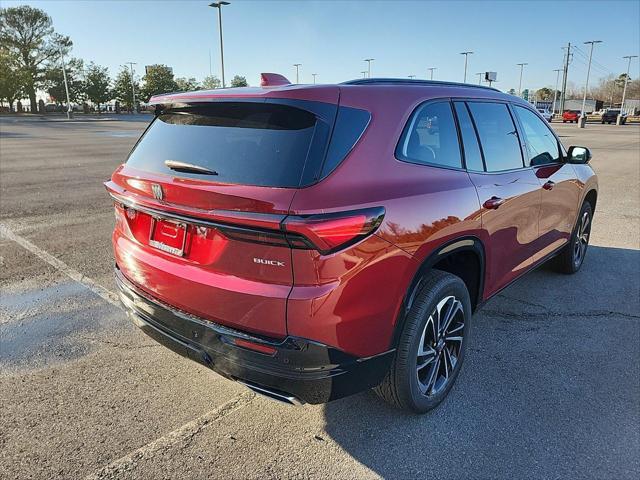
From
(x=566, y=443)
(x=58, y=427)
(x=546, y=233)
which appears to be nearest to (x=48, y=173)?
(x=58, y=427)

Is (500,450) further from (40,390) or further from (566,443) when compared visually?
(40,390)

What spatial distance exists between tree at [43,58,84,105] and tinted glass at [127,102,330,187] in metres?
Answer: 84.6

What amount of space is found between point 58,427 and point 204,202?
160 centimetres

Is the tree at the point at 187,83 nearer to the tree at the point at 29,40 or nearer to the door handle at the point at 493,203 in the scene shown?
the tree at the point at 29,40

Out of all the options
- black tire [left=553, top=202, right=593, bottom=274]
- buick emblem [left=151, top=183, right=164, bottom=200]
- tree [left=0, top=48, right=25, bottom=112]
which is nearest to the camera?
buick emblem [left=151, top=183, right=164, bottom=200]

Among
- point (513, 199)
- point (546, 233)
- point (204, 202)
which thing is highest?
point (204, 202)

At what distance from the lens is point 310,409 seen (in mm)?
2902

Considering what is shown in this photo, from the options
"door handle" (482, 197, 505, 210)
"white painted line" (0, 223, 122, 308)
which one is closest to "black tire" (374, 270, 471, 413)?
"door handle" (482, 197, 505, 210)

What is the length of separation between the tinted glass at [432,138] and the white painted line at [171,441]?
1.77 meters

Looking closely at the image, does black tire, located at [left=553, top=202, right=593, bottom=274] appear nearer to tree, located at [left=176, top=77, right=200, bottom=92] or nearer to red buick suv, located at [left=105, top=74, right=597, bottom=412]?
red buick suv, located at [left=105, top=74, right=597, bottom=412]

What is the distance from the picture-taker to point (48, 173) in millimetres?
12133

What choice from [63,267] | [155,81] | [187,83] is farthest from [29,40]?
[63,267]

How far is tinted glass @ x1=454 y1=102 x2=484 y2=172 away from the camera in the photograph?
9.96ft

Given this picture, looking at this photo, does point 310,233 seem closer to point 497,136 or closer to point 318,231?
point 318,231
